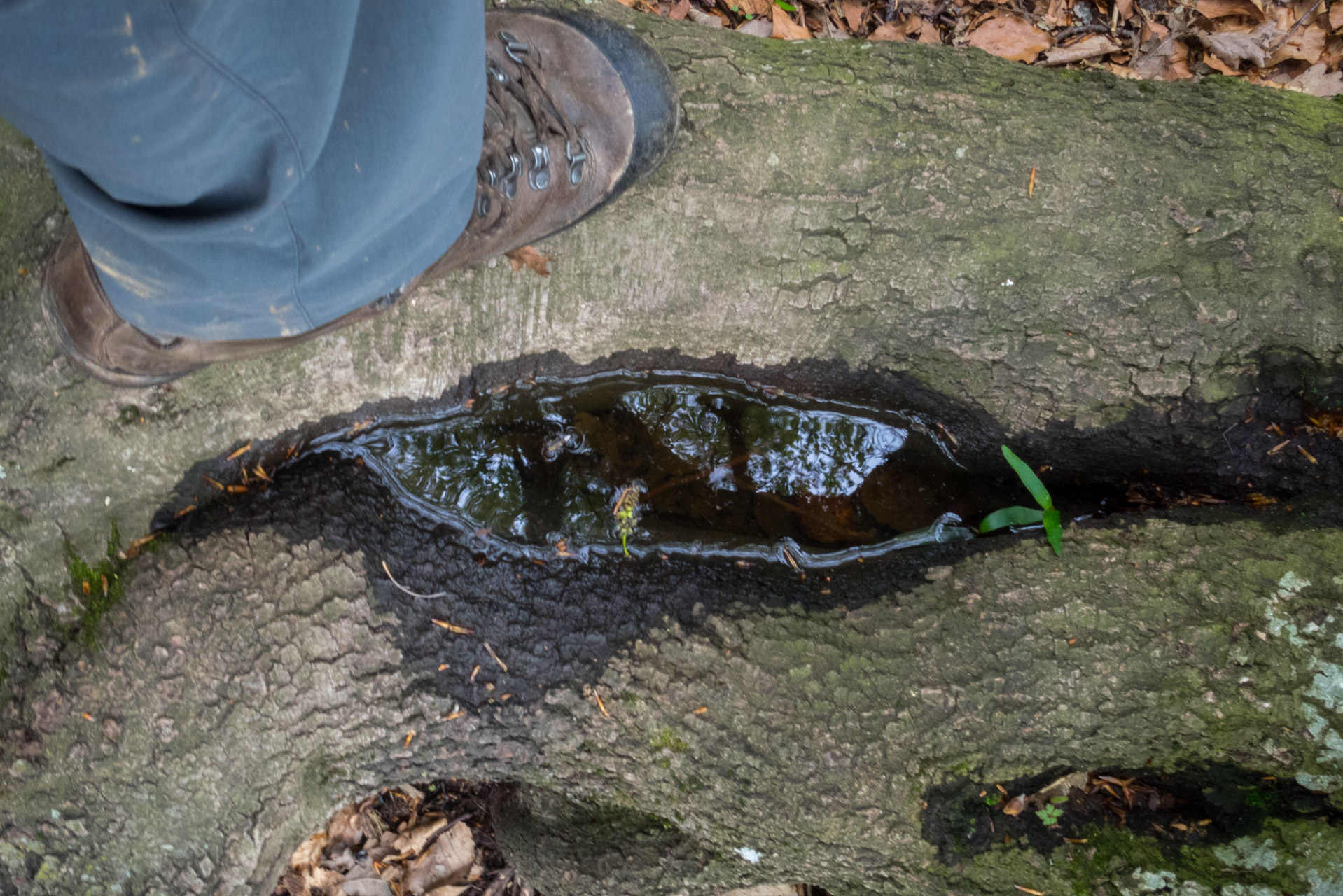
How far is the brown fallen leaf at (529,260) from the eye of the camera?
1971mm

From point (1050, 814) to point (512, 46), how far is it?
7.30 feet

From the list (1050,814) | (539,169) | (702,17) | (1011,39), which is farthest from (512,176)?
(1011,39)

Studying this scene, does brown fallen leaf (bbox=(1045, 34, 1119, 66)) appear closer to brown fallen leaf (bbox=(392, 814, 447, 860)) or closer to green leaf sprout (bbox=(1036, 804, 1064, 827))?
green leaf sprout (bbox=(1036, 804, 1064, 827))

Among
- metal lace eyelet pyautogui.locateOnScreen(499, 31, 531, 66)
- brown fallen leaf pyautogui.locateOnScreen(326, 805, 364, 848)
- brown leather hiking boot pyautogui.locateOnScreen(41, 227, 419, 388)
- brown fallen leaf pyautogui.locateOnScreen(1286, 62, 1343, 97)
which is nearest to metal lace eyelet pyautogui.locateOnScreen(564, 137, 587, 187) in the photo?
metal lace eyelet pyautogui.locateOnScreen(499, 31, 531, 66)

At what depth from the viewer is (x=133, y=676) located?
1.69 m

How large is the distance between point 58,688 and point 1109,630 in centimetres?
242

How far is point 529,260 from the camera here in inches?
77.9

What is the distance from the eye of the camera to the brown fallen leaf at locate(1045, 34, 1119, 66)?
Result: 2.83 m

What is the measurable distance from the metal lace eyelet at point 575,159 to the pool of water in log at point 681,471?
0.65m

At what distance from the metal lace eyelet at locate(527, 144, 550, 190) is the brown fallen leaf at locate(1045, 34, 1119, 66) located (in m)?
2.17

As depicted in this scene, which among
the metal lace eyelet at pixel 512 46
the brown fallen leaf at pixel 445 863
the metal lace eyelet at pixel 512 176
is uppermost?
the metal lace eyelet at pixel 512 46

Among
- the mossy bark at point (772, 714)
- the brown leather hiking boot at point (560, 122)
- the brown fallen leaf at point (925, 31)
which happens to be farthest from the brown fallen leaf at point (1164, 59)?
the brown leather hiking boot at point (560, 122)

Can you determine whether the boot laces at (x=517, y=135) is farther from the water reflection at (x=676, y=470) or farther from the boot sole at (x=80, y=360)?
the boot sole at (x=80, y=360)

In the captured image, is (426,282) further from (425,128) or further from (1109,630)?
(1109,630)
